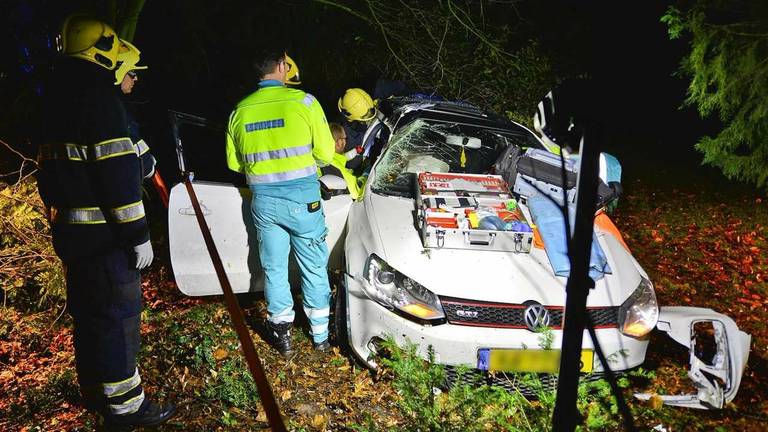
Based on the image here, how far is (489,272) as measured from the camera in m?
2.91

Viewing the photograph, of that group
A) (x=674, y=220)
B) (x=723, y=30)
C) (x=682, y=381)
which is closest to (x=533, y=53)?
(x=723, y=30)

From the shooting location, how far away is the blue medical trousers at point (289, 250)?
3266mm

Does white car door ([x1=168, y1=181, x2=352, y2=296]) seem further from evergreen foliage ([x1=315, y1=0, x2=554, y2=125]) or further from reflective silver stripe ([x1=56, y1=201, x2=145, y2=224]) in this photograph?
evergreen foliage ([x1=315, y1=0, x2=554, y2=125])

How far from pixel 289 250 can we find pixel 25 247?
2.21 metres

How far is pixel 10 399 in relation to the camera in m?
3.11

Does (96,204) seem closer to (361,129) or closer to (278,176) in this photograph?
(278,176)

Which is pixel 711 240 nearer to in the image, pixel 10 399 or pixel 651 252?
pixel 651 252

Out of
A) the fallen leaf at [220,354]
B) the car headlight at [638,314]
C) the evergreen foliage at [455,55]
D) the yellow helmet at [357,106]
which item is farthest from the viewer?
the evergreen foliage at [455,55]

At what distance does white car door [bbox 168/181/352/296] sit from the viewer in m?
3.50

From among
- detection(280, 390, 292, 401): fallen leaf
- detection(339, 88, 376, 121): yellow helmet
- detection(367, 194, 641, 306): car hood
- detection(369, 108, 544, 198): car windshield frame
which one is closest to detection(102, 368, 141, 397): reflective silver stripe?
detection(280, 390, 292, 401): fallen leaf

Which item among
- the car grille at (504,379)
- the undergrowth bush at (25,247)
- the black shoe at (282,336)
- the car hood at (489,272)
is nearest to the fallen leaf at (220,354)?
the black shoe at (282,336)

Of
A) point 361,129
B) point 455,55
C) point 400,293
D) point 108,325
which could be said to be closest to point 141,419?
point 108,325

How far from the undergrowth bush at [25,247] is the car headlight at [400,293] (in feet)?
8.96

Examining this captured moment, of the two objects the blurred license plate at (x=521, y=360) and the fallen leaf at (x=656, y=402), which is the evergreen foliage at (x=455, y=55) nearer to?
the blurred license plate at (x=521, y=360)
